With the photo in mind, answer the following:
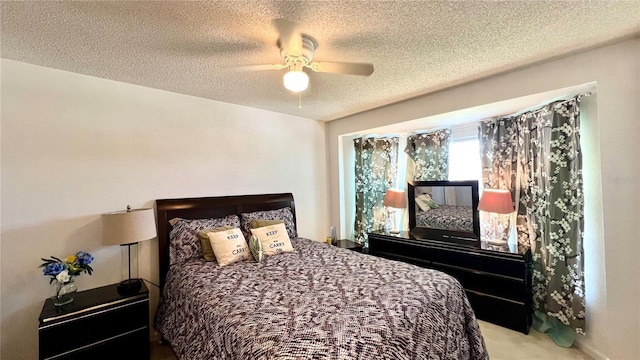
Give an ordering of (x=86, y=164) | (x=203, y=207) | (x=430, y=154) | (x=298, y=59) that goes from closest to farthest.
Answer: (x=298, y=59) < (x=86, y=164) < (x=203, y=207) < (x=430, y=154)

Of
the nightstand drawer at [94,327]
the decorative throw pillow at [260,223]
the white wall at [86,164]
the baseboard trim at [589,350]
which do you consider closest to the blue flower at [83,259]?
the white wall at [86,164]

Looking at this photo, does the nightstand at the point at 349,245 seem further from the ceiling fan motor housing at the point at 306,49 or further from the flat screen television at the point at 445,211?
the ceiling fan motor housing at the point at 306,49

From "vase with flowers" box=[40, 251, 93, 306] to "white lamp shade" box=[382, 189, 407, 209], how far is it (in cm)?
332

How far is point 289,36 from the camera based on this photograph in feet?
4.99

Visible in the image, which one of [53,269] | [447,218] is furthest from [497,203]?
[53,269]

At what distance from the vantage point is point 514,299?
8.25 feet

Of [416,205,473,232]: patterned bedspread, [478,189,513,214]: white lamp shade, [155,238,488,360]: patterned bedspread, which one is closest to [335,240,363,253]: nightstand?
[416,205,473,232]: patterned bedspread

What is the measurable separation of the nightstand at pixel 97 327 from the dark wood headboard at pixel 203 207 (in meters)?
0.48

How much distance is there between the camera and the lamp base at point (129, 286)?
6.89 ft

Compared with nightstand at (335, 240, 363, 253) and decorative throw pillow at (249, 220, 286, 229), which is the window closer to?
nightstand at (335, 240, 363, 253)

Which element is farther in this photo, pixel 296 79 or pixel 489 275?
pixel 489 275

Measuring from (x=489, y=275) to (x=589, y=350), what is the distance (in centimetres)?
83

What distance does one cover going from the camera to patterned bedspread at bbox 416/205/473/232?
10.3 ft

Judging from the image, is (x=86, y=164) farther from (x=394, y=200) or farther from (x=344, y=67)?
(x=394, y=200)
